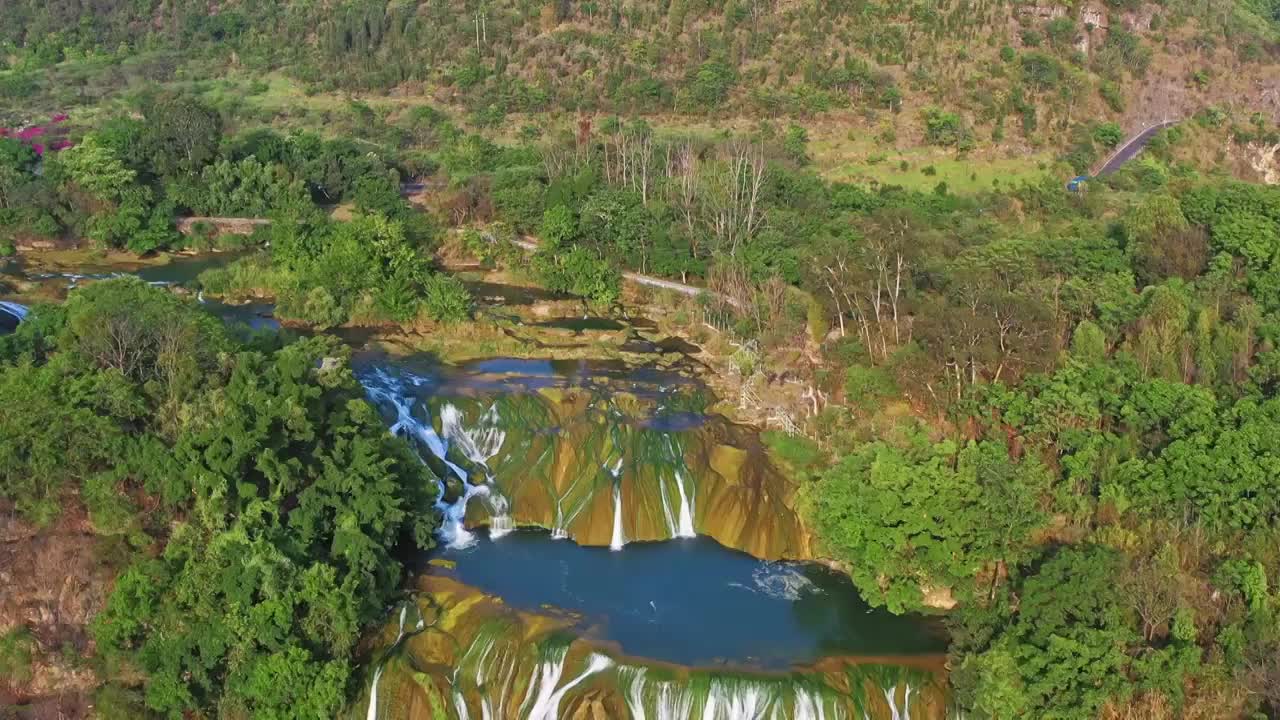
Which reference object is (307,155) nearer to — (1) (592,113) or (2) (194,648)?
(1) (592,113)

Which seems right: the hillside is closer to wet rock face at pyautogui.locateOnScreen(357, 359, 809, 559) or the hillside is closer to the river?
wet rock face at pyautogui.locateOnScreen(357, 359, 809, 559)

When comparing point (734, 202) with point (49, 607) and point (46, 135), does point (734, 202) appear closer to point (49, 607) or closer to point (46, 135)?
point (49, 607)

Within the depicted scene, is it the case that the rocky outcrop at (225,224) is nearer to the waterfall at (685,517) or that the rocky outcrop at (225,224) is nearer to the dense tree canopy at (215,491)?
the dense tree canopy at (215,491)

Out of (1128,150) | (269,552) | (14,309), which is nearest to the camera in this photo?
(269,552)

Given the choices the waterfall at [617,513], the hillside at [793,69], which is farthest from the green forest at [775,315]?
the waterfall at [617,513]

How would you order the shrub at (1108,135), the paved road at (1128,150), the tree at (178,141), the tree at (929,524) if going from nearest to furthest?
the tree at (929,524), the tree at (178,141), the paved road at (1128,150), the shrub at (1108,135)

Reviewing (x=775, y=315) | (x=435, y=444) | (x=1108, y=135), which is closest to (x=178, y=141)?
(x=435, y=444)
